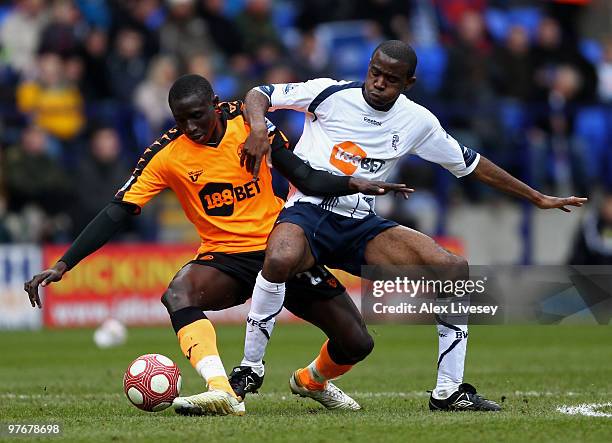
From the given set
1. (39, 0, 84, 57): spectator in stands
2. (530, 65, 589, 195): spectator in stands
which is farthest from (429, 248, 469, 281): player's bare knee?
(530, 65, 589, 195): spectator in stands

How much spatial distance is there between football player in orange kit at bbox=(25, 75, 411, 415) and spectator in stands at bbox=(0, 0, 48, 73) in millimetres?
10885

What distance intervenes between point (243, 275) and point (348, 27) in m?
13.6

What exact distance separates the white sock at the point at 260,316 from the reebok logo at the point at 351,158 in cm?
101

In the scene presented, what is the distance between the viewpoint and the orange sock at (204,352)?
24.6 ft

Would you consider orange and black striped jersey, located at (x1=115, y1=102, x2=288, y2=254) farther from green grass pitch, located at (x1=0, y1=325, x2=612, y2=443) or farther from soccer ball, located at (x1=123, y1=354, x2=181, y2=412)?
green grass pitch, located at (x1=0, y1=325, x2=612, y2=443)

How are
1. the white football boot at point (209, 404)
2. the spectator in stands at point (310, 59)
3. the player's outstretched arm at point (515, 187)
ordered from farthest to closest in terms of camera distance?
the spectator in stands at point (310, 59)
the player's outstretched arm at point (515, 187)
the white football boot at point (209, 404)

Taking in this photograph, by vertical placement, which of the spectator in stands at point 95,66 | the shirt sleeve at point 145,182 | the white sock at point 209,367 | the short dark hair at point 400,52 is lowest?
the white sock at point 209,367

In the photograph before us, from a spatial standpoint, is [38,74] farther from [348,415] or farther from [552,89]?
[348,415]

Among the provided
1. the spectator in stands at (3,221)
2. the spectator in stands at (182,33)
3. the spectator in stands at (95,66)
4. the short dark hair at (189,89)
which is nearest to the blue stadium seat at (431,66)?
the spectator in stands at (182,33)

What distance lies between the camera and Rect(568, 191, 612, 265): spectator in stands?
18.4 m

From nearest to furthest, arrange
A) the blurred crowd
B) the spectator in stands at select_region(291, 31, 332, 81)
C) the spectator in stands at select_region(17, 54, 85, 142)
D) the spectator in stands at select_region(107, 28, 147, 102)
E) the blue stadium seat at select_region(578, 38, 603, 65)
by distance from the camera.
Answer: the blurred crowd < the spectator in stands at select_region(17, 54, 85, 142) < the spectator in stands at select_region(107, 28, 147, 102) < the spectator in stands at select_region(291, 31, 332, 81) < the blue stadium seat at select_region(578, 38, 603, 65)

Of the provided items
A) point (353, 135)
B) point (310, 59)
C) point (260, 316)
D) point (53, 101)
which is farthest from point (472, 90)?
point (260, 316)

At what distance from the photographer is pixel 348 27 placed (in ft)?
69.3

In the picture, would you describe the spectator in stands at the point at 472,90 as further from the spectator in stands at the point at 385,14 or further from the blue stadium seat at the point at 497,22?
the blue stadium seat at the point at 497,22
